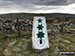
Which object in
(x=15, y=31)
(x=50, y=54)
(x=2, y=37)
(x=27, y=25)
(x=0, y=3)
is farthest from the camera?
(x=27, y=25)

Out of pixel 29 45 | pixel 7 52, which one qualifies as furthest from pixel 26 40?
pixel 7 52

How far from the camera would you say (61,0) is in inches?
237

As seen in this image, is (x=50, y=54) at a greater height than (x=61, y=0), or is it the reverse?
(x=61, y=0)

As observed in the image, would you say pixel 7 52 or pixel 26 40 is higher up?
pixel 26 40

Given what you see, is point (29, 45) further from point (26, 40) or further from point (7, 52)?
point (7, 52)

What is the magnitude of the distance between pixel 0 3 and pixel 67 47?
3.63 m

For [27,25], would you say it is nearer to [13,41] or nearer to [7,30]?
[7,30]

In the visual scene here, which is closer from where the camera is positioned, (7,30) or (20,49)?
(20,49)

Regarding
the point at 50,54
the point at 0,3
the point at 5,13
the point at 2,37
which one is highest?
the point at 0,3

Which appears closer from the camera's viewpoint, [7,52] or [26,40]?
[7,52]

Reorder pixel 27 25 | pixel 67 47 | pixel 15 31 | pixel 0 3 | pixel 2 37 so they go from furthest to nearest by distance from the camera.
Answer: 1. pixel 27 25
2. pixel 15 31
3. pixel 2 37
4. pixel 67 47
5. pixel 0 3

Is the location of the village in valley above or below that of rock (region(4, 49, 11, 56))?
above

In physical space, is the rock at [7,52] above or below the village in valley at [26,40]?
below

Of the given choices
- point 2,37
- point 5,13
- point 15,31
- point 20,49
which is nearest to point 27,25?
point 15,31
